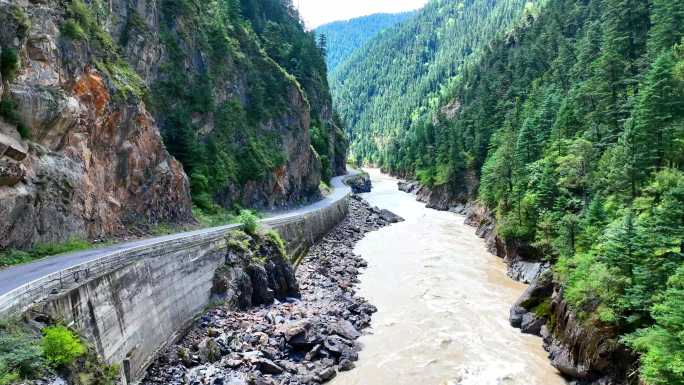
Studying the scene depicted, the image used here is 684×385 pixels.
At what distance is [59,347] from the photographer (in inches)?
548

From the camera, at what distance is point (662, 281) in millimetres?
21969

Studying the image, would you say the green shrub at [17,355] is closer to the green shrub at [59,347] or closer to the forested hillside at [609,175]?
the green shrub at [59,347]

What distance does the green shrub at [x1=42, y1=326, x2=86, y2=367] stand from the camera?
1369cm

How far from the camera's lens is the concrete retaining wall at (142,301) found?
1755 centimetres

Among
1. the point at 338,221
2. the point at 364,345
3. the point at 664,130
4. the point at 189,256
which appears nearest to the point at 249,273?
the point at 189,256

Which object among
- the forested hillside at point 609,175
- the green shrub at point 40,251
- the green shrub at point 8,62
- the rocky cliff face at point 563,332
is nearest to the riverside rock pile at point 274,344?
the green shrub at point 40,251

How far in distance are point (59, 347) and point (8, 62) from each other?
50.1ft

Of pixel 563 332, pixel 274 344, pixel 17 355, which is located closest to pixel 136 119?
pixel 274 344

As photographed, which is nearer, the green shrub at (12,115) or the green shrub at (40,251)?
the green shrub at (40,251)

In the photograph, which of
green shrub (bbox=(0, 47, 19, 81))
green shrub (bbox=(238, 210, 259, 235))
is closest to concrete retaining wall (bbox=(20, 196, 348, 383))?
green shrub (bbox=(238, 210, 259, 235))

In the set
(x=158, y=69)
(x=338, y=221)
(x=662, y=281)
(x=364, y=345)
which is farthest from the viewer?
(x=338, y=221)

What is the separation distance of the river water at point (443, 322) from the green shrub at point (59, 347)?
1319 centimetres

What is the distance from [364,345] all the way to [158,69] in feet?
108

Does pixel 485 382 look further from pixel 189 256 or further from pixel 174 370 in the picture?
pixel 189 256
